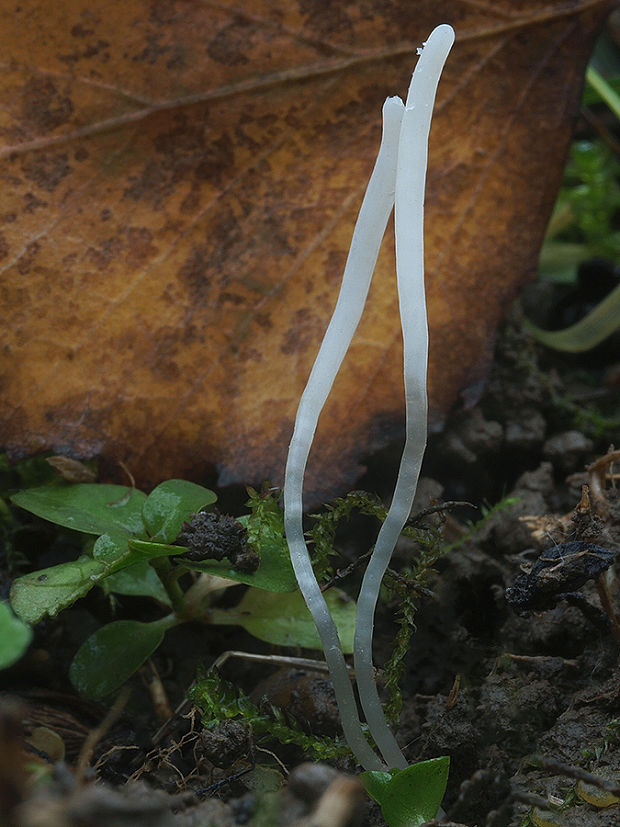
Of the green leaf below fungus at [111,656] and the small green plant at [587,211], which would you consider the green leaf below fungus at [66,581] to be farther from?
the small green plant at [587,211]

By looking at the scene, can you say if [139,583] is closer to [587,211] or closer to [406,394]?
[406,394]

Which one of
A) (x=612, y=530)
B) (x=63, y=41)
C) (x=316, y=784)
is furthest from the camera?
(x=63, y=41)

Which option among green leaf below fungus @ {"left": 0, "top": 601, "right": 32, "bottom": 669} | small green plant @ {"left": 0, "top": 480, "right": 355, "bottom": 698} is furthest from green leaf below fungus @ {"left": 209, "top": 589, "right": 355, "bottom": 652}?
green leaf below fungus @ {"left": 0, "top": 601, "right": 32, "bottom": 669}

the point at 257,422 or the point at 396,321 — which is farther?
the point at 396,321

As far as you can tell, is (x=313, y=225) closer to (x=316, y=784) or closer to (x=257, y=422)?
(x=257, y=422)

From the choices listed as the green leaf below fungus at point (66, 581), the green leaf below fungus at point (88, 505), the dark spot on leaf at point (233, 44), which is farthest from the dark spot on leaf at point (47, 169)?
the green leaf below fungus at point (66, 581)

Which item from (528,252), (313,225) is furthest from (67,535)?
(528,252)

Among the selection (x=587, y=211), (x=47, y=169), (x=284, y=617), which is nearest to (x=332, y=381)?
(x=284, y=617)
